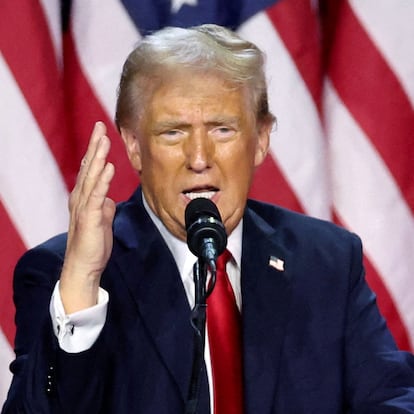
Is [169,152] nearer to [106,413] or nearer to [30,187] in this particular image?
[106,413]

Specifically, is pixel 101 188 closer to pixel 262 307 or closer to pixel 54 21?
pixel 262 307

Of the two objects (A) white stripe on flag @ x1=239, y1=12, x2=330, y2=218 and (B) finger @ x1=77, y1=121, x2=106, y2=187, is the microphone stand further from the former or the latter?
(A) white stripe on flag @ x1=239, y1=12, x2=330, y2=218

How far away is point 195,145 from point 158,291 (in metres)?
0.27

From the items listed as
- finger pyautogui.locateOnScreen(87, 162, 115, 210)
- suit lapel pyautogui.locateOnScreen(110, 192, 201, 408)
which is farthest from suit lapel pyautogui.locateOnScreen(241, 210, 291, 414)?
finger pyautogui.locateOnScreen(87, 162, 115, 210)

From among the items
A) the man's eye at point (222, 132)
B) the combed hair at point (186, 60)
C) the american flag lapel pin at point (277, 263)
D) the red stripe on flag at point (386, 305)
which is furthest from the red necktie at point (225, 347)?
the red stripe on flag at point (386, 305)

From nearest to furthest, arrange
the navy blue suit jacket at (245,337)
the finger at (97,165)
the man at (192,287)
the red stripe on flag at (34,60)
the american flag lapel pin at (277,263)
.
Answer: the finger at (97,165)
the navy blue suit jacket at (245,337)
the man at (192,287)
the american flag lapel pin at (277,263)
the red stripe on flag at (34,60)

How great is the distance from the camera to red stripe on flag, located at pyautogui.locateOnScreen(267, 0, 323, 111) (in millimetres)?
2635

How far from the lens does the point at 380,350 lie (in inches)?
79.7

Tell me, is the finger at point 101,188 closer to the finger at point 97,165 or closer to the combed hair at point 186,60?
the finger at point 97,165

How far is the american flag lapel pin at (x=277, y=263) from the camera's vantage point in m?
2.12

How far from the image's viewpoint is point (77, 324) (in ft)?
5.63

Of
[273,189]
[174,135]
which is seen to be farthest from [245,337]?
[273,189]

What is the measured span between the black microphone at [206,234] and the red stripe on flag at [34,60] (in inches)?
43.6

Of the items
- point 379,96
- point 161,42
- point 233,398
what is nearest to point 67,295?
point 233,398
